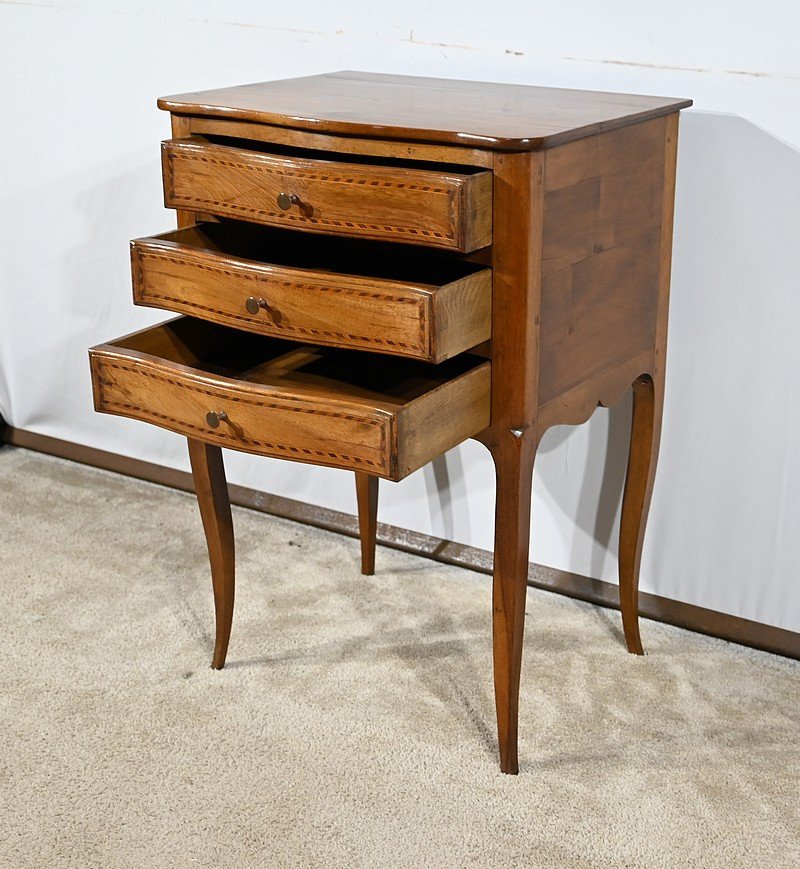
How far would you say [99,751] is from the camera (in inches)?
61.5

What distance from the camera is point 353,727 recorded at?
5.29 ft

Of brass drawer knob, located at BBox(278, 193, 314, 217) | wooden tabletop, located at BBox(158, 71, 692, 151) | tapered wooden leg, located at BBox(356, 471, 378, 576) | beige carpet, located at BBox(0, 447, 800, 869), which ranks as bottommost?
beige carpet, located at BBox(0, 447, 800, 869)

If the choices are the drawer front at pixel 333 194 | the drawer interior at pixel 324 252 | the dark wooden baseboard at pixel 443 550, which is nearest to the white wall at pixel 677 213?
the dark wooden baseboard at pixel 443 550

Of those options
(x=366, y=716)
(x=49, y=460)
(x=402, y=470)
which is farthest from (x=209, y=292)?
(x=49, y=460)

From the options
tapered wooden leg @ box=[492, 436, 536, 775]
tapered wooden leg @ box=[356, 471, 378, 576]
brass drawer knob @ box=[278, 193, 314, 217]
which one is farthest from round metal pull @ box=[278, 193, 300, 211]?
tapered wooden leg @ box=[356, 471, 378, 576]

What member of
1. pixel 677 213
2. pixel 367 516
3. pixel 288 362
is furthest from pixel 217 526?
pixel 677 213

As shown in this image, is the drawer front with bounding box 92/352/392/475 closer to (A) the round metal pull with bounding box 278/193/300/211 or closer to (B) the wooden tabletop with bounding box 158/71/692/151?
(A) the round metal pull with bounding box 278/193/300/211

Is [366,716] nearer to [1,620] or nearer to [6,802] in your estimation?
[6,802]

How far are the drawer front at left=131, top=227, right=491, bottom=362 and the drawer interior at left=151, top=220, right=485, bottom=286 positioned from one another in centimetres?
6

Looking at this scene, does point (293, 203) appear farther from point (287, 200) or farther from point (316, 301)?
point (316, 301)

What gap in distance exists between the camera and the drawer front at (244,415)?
1290 mm

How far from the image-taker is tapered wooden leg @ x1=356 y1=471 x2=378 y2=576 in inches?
77.4

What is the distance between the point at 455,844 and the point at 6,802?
1.82 feet

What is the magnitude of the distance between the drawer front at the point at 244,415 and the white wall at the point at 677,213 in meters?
0.65
